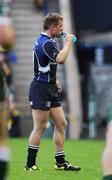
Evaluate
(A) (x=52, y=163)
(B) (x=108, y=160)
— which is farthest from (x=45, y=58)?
(B) (x=108, y=160)

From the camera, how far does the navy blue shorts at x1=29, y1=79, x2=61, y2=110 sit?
11820 mm

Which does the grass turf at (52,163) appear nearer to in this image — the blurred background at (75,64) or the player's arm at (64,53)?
the player's arm at (64,53)

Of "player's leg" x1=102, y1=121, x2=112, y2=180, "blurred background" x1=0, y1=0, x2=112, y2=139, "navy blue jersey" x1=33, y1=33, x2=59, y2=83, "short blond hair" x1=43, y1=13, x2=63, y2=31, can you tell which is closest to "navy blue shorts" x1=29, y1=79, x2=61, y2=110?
"navy blue jersey" x1=33, y1=33, x2=59, y2=83

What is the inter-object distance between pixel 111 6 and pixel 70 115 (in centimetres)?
371

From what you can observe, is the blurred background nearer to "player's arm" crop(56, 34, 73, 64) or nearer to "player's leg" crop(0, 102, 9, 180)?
"player's arm" crop(56, 34, 73, 64)

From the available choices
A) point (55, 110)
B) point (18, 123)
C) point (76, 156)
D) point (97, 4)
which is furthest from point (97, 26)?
point (55, 110)

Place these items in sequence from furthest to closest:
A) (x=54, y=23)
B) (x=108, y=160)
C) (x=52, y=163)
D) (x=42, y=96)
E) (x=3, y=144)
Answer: (x=52, y=163), (x=42, y=96), (x=54, y=23), (x=108, y=160), (x=3, y=144)

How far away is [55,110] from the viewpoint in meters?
11.9

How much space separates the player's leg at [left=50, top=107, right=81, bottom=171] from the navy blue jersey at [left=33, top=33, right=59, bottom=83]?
1.46ft

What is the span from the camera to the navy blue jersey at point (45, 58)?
1173cm

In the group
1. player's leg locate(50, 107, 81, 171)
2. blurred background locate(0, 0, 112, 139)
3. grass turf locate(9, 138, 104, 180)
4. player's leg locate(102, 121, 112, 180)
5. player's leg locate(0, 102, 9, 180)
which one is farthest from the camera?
blurred background locate(0, 0, 112, 139)

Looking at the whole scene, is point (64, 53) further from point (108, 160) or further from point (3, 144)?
point (3, 144)

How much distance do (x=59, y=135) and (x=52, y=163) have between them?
4.97ft

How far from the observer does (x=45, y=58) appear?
11.8m
